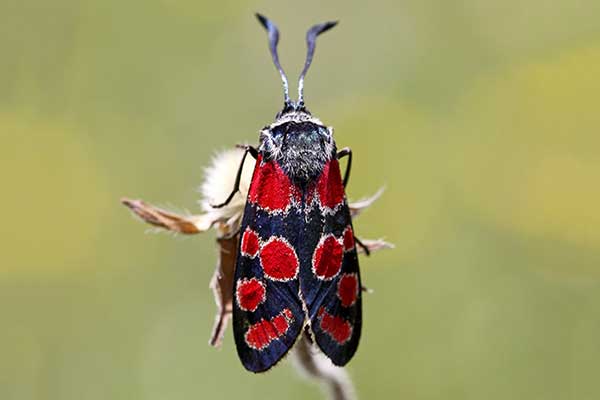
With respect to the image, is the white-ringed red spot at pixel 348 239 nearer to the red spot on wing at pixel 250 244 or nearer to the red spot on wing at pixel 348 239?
the red spot on wing at pixel 348 239

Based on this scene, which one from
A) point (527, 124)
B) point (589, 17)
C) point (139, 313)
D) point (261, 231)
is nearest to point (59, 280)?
point (139, 313)

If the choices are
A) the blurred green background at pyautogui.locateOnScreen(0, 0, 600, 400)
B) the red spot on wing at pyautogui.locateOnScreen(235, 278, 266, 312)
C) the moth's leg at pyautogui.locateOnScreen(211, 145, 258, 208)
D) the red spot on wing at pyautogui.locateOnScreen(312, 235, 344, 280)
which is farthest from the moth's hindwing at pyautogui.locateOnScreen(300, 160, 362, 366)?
the blurred green background at pyautogui.locateOnScreen(0, 0, 600, 400)

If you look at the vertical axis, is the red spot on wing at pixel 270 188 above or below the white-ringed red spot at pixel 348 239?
above

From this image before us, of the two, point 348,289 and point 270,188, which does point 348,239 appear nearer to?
point 348,289

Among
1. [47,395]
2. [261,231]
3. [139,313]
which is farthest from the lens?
[139,313]

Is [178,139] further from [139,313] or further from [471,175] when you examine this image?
[471,175]

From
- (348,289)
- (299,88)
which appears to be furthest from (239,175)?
(348,289)

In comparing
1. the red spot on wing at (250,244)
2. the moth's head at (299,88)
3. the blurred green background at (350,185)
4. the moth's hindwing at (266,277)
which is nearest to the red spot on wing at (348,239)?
the moth's hindwing at (266,277)

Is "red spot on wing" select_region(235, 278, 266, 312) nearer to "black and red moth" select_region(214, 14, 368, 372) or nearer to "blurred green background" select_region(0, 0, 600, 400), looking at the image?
"black and red moth" select_region(214, 14, 368, 372)
